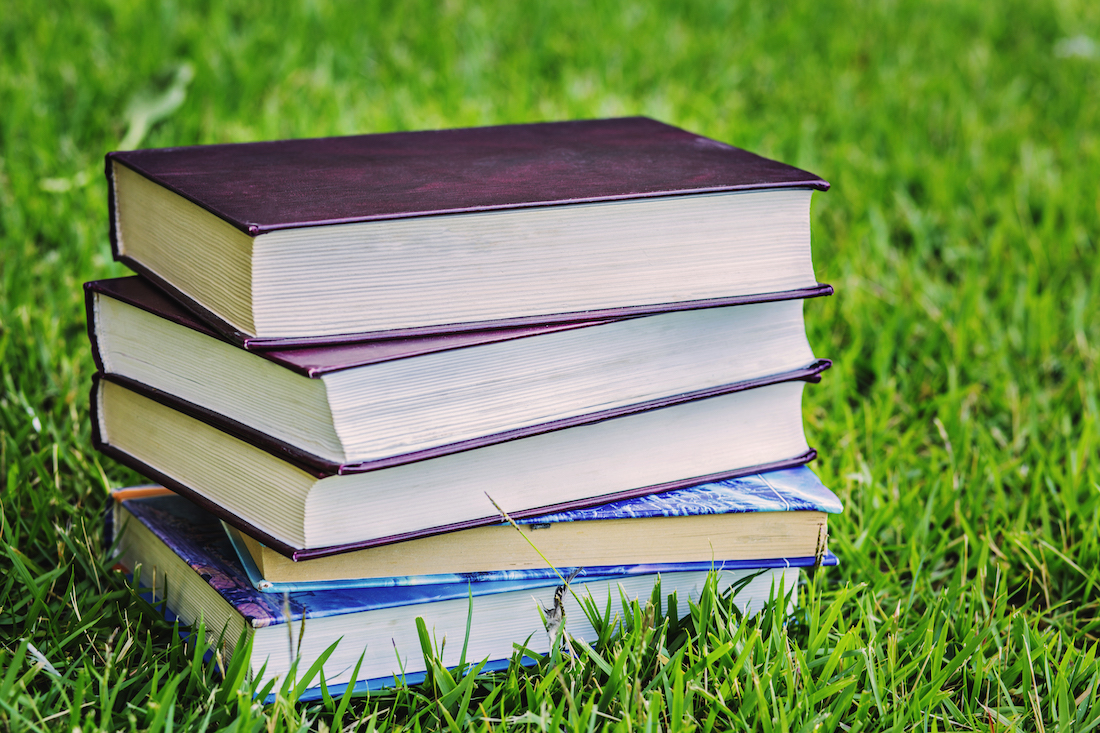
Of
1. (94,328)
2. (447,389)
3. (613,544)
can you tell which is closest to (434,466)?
(447,389)

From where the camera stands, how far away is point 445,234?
1105 mm

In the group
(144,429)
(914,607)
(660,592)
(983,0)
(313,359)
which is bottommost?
(914,607)

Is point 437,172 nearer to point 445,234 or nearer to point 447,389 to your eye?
point 445,234

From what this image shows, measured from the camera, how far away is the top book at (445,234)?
3.51 ft

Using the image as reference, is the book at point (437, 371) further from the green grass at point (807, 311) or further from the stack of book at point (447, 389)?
the green grass at point (807, 311)

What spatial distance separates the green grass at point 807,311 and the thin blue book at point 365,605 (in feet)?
0.14

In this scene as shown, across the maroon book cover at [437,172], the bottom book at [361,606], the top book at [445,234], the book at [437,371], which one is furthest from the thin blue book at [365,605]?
the maroon book cover at [437,172]

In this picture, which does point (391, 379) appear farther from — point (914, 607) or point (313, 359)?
point (914, 607)

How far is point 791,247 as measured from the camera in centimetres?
128

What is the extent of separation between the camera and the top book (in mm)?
1068

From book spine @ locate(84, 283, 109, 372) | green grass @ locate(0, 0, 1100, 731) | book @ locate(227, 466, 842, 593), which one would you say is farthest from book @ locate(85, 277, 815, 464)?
green grass @ locate(0, 0, 1100, 731)

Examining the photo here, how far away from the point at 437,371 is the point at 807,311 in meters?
1.27

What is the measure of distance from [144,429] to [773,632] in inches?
30.7

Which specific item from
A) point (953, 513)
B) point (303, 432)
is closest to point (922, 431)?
point (953, 513)
